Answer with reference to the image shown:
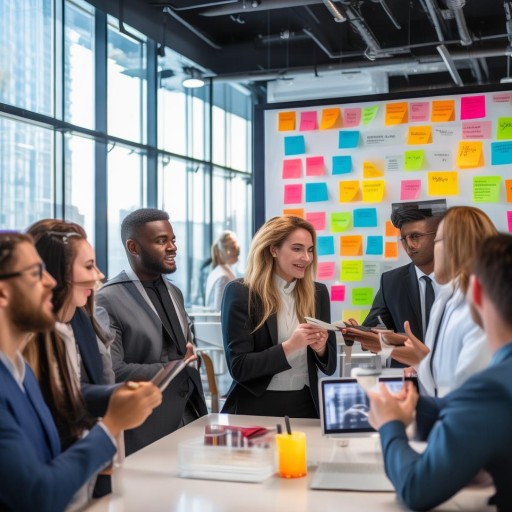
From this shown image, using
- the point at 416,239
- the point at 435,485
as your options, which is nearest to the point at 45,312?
the point at 435,485

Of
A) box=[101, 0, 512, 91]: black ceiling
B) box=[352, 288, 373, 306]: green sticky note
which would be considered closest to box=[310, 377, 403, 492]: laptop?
box=[352, 288, 373, 306]: green sticky note

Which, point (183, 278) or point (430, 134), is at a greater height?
point (430, 134)

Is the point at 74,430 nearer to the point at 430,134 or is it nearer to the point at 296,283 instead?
the point at 296,283

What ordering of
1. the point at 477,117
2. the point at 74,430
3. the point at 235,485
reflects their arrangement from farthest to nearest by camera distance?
1. the point at 477,117
2. the point at 235,485
3. the point at 74,430

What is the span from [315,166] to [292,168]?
0.50ft

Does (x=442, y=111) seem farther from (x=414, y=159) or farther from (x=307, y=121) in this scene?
(x=307, y=121)

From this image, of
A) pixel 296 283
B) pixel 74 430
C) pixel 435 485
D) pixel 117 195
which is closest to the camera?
pixel 435 485

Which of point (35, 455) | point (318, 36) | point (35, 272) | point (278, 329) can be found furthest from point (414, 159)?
point (318, 36)

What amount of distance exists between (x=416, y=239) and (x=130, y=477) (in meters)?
1.97

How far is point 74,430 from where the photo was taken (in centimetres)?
196

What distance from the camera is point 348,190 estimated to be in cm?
455

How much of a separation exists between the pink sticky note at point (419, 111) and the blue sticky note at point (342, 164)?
461mm

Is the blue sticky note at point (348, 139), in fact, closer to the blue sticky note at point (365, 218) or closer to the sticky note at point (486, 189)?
the blue sticky note at point (365, 218)

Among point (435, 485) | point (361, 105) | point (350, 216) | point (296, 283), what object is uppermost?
point (361, 105)
